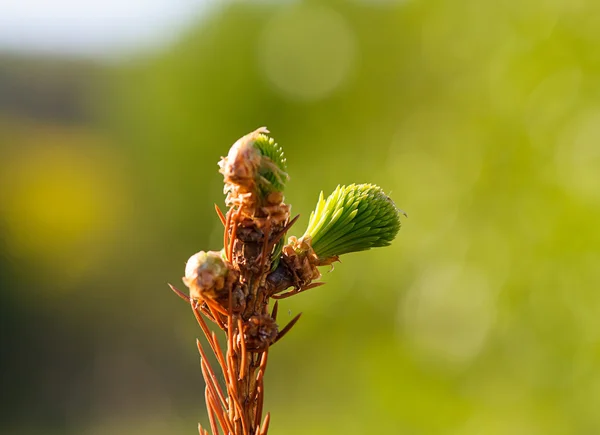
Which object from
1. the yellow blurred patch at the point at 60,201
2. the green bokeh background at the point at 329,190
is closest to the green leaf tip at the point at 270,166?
the green bokeh background at the point at 329,190

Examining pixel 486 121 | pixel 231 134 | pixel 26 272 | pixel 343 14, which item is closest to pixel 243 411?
pixel 486 121

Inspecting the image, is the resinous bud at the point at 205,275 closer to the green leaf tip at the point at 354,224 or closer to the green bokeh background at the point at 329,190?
the green leaf tip at the point at 354,224

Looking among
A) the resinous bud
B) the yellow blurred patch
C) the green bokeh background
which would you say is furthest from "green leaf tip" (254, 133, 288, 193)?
the yellow blurred patch

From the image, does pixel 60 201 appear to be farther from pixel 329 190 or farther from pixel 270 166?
pixel 270 166

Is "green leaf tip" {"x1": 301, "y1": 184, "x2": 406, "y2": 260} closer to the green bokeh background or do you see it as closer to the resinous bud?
the resinous bud

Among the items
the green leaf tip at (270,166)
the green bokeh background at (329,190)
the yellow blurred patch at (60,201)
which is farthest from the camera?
the yellow blurred patch at (60,201)

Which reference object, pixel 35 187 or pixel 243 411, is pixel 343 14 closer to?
pixel 35 187
